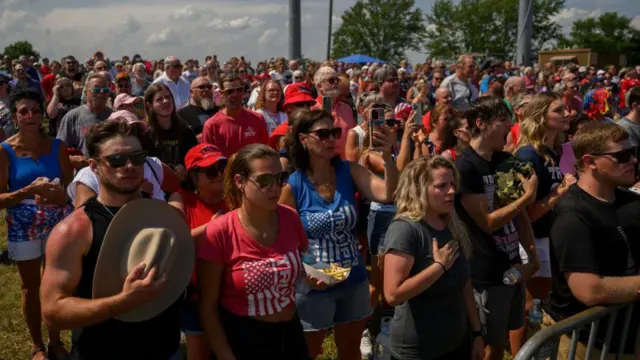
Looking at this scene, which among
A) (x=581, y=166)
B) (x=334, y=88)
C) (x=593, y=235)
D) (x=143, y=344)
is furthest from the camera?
(x=334, y=88)

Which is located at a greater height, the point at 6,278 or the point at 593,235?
the point at 593,235

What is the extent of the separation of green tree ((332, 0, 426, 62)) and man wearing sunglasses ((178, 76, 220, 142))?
7530 cm

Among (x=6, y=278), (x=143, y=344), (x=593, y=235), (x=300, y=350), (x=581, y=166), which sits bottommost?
(x=6, y=278)

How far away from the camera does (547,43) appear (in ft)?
258

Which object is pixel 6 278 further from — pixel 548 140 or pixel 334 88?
pixel 548 140

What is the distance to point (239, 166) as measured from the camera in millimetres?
2840

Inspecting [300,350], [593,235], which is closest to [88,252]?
[300,350]

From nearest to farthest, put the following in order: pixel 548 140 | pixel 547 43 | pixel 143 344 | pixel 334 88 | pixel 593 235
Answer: pixel 143 344, pixel 593 235, pixel 548 140, pixel 334 88, pixel 547 43

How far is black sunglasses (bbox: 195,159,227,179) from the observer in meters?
3.22

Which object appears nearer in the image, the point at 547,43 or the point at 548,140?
the point at 548,140

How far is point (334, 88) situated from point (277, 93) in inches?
34.9

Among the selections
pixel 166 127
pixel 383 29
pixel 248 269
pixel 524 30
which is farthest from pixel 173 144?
pixel 383 29

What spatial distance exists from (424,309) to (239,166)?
116 cm

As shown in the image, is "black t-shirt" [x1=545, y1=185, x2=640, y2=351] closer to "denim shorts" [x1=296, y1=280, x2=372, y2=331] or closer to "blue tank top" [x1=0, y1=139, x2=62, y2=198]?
"denim shorts" [x1=296, y1=280, x2=372, y2=331]
